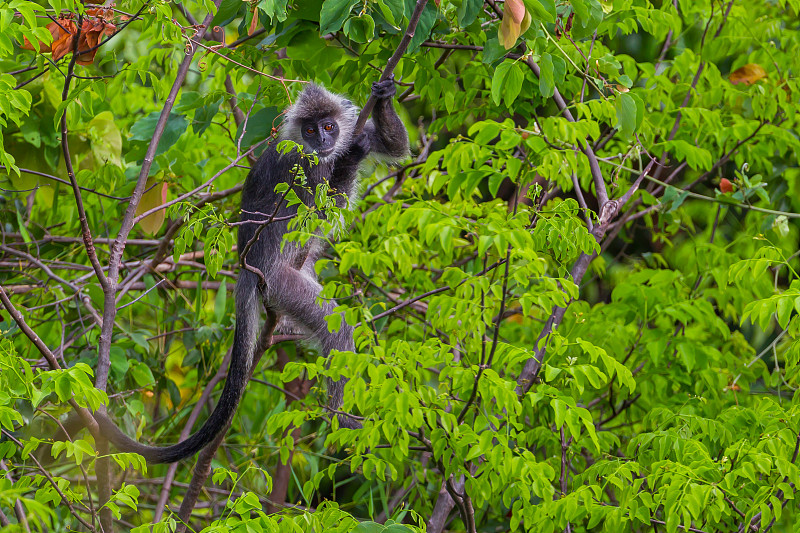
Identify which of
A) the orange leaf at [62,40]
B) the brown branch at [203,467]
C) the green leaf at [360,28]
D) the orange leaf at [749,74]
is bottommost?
the brown branch at [203,467]

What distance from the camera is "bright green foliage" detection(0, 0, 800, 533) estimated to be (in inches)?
96.1

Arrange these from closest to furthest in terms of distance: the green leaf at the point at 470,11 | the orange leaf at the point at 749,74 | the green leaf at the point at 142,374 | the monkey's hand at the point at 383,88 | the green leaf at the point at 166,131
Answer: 1. the green leaf at the point at 470,11
2. the monkey's hand at the point at 383,88
3. the green leaf at the point at 166,131
4. the green leaf at the point at 142,374
5. the orange leaf at the point at 749,74

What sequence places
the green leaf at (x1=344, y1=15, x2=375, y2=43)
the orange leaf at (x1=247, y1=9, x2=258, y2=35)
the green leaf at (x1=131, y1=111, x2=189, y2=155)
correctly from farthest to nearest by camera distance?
the green leaf at (x1=131, y1=111, x2=189, y2=155) → the orange leaf at (x1=247, y1=9, x2=258, y2=35) → the green leaf at (x1=344, y1=15, x2=375, y2=43)

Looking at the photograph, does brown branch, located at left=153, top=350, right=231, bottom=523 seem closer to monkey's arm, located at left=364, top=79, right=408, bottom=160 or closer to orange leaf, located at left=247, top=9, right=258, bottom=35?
monkey's arm, located at left=364, top=79, right=408, bottom=160

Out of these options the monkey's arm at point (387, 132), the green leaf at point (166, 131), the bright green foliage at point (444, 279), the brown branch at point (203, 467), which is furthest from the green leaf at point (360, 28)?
the brown branch at point (203, 467)

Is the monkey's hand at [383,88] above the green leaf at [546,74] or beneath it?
beneath

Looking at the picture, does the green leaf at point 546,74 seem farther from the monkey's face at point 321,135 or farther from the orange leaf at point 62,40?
the orange leaf at point 62,40

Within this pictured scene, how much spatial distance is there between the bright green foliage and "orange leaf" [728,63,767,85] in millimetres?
13

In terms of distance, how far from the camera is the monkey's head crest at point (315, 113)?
3.95m

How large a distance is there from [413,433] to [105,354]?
1.02m

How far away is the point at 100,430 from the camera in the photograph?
2707mm

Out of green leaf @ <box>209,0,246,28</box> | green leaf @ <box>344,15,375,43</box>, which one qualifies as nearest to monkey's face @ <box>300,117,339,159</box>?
green leaf @ <box>209,0,246,28</box>

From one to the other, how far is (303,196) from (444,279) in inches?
47.4

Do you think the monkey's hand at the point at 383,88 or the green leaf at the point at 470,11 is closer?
the green leaf at the point at 470,11
